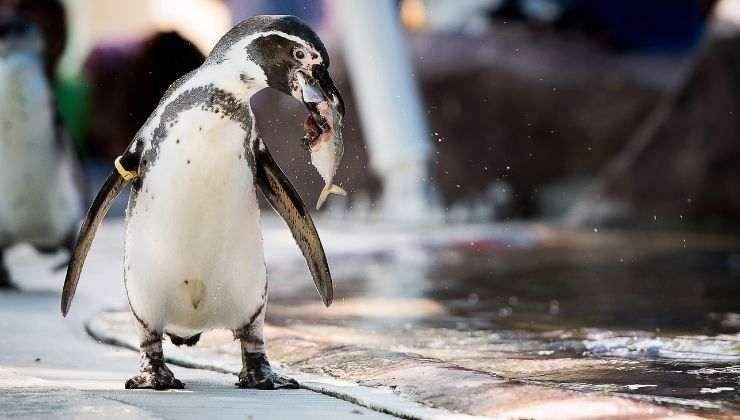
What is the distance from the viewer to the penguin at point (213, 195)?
388 centimetres

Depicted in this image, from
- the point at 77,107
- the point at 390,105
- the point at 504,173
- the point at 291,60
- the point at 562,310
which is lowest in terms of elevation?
the point at 562,310

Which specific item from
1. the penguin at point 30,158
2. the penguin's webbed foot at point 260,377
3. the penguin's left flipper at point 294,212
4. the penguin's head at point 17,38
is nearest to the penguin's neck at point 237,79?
the penguin's left flipper at point 294,212

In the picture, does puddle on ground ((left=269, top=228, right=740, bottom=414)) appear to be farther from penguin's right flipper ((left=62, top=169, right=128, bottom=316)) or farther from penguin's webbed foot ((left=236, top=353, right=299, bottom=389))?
Result: penguin's right flipper ((left=62, top=169, right=128, bottom=316))

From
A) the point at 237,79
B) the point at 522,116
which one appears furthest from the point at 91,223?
the point at 522,116

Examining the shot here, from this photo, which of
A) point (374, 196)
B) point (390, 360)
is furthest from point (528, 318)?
point (374, 196)

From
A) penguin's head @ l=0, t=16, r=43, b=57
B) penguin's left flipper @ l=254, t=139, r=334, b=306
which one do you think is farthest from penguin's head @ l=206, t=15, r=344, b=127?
penguin's head @ l=0, t=16, r=43, b=57

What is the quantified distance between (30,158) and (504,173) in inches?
465

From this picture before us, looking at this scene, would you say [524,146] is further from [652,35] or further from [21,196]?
[21,196]

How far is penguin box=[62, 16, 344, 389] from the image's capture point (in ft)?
12.7

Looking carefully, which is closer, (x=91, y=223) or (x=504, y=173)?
(x=91, y=223)

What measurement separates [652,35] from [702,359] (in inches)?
670

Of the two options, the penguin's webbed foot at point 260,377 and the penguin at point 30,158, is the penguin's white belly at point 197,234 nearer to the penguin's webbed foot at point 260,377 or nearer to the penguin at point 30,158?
the penguin's webbed foot at point 260,377

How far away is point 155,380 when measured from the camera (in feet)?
13.1

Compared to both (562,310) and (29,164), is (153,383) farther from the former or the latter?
(29,164)
